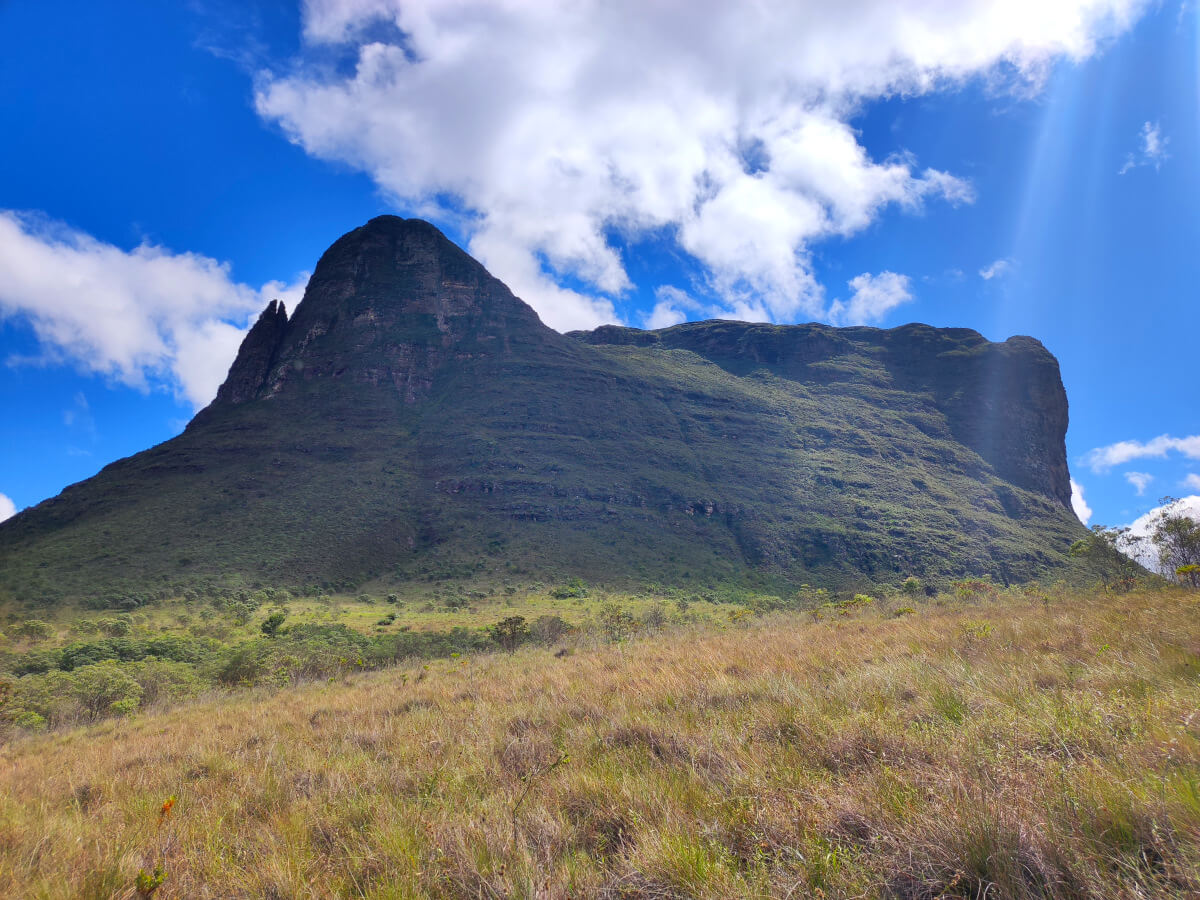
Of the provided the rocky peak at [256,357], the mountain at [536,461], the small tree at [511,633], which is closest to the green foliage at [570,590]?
the mountain at [536,461]

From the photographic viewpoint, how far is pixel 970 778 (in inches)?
84.4

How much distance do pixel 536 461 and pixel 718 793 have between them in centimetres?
7561

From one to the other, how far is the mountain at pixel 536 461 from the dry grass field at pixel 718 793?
159ft

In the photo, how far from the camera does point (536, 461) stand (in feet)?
254

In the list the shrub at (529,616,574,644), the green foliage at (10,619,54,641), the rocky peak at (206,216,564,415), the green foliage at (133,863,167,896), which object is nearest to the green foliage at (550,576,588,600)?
the shrub at (529,616,574,644)

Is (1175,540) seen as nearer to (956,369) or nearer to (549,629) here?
(549,629)

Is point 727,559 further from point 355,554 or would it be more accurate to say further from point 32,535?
point 32,535

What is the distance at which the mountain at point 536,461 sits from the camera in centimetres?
5644

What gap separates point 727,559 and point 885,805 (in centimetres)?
6355

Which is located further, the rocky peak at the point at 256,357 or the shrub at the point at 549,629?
the rocky peak at the point at 256,357

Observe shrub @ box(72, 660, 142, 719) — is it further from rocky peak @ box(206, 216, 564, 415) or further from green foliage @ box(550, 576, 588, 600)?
rocky peak @ box(206, 216, 564, 415)

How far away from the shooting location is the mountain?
56438mm

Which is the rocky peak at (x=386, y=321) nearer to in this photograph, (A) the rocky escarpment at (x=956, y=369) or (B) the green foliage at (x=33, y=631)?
(A) the rocky escarpment at (x=956, y=369)

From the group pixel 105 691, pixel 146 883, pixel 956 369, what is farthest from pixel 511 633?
pixel 956 369
